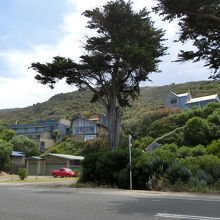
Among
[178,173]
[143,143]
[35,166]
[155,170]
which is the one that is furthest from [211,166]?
[35,166]

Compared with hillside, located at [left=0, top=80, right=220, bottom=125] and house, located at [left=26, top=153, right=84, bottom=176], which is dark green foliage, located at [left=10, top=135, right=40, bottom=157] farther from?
hillside, located at [left=0, top=80, right=220, bottom=125]

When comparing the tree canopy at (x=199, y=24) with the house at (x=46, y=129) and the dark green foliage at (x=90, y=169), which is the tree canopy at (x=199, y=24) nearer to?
the dark green foliage at (x=90, y=169)

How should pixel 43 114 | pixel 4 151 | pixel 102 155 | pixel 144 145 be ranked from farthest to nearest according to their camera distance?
pixel 43 114 < pixel 144 145 < pixel 4 151 < pixel 102 155

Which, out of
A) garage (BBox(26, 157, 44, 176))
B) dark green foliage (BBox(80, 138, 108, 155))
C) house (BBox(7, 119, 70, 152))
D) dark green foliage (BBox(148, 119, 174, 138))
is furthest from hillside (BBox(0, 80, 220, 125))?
garage (BBox(26, 157, 44, 176))

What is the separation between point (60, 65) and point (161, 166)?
32.0 ft

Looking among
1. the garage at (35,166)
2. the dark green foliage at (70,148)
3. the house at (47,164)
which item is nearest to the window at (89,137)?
the dark green foliage at (70,148)

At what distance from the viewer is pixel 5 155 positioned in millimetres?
42000

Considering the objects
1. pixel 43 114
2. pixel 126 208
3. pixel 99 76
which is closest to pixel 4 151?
pixel 99 76

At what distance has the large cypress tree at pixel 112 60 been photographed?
19.4m

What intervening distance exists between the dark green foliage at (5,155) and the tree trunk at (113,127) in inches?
1032

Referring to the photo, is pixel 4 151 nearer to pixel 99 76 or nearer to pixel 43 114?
pixel 99 76

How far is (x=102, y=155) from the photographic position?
58.2 feet

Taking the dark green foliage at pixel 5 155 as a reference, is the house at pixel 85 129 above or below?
above

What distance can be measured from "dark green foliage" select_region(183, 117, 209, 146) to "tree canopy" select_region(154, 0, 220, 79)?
77.2 ft
